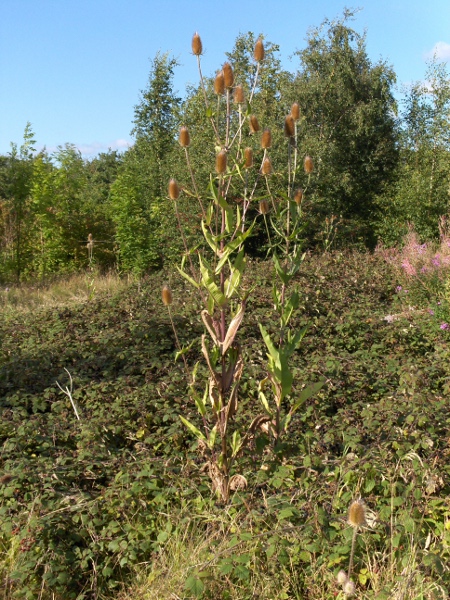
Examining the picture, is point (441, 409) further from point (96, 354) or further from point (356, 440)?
point (96, 354)

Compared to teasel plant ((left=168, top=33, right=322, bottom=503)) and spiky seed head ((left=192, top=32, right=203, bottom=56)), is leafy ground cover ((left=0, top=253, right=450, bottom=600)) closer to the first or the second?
teasel plant ((left=168, top=33, right=322, bottom=503))

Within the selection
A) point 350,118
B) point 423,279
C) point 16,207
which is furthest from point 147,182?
point 423,279

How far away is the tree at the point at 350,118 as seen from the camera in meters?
13.8

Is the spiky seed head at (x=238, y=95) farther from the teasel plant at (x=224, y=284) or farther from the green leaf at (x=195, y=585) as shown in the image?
the green leaf at (x=195, y=585)

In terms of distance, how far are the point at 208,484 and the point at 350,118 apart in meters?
12.8

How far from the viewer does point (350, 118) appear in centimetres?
1420

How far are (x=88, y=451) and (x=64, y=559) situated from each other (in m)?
0.78

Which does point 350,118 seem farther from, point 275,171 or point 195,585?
point 195,585

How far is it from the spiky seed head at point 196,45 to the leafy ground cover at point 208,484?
1955mm

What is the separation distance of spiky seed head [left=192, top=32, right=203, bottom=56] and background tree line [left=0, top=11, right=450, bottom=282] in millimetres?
6588

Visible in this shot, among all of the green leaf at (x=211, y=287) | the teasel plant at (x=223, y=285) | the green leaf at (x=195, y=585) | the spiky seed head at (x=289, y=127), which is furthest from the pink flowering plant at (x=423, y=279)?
the green leaf at (x=195, y=585)

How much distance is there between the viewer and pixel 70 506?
270 centimetres

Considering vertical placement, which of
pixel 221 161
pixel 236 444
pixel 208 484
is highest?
pixel 221 161

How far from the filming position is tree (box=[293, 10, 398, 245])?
13.8 meters
